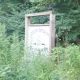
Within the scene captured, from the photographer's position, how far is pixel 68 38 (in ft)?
31.0

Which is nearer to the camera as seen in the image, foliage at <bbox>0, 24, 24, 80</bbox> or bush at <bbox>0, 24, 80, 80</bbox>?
bush at <bbox>0, 24, 80, 80</bbox>

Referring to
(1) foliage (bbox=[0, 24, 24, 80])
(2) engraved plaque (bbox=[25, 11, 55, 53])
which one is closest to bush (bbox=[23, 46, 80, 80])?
(1) foliage (bbox=[0, 24, 24, 80])

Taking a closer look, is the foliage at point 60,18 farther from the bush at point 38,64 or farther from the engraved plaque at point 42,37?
the bush at point 38,64

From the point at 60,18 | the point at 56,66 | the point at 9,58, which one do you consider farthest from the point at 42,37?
the point at 60,18

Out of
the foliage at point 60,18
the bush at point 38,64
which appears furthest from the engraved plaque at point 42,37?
the foliage at point 60,18

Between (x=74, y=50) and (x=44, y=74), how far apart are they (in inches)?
27.6

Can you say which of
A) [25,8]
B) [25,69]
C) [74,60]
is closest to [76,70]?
[74,60]

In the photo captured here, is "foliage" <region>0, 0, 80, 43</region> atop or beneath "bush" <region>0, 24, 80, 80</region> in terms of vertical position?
atop

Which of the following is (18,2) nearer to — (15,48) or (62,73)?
(15,48)

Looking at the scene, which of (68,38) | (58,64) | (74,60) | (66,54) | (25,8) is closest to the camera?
(74,60)

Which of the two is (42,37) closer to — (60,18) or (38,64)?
(38,64)

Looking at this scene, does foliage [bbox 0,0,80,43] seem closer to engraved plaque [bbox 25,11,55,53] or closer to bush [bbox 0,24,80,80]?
engraved plaque [bbox 25,11,55,53]

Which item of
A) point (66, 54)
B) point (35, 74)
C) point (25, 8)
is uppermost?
point (25, 8)

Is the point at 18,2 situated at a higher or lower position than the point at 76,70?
higher
